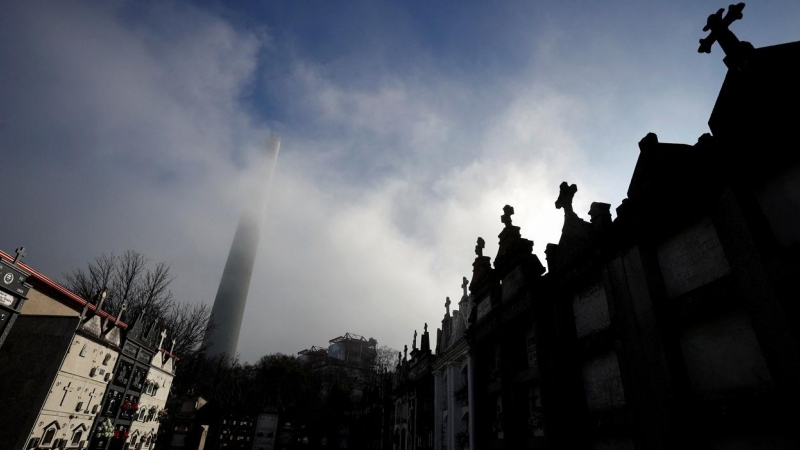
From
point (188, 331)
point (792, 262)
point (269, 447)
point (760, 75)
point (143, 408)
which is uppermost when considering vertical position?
point (188, 331)

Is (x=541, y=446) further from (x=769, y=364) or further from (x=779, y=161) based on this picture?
(x=779, y=161)

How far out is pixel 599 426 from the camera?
10.1 metres

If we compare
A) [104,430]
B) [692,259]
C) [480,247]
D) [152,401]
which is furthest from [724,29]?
[152,401]

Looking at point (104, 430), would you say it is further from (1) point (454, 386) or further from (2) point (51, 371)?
(1) point (454, 386)

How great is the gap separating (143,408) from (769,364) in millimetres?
33679

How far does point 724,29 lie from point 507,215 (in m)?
11.0

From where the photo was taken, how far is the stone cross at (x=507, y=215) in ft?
58.6

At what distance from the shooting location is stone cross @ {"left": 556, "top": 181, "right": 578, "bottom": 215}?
45.1 ft

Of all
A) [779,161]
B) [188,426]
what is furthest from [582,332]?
[188,426]

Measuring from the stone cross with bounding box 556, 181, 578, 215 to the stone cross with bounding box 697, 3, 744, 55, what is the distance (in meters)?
6.40

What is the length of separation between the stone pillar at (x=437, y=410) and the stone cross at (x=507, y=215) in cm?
1108

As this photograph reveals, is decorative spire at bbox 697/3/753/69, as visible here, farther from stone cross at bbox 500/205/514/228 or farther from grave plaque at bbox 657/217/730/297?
stone cross at bbox 500/205/514/228

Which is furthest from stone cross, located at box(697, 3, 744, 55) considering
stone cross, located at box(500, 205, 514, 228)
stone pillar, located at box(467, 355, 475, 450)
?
stone pillar, located at box(467, 355, 475, 450)

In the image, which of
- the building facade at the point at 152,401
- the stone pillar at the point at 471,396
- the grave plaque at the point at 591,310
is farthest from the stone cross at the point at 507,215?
the building facade at the point at 152,401
